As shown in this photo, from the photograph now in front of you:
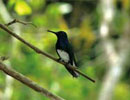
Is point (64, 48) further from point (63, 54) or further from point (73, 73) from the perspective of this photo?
point (73, 73)

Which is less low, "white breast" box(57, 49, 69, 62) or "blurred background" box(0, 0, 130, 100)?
"white breast" box(57, 49, 69, 62)

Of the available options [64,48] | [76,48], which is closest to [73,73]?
[64,48]

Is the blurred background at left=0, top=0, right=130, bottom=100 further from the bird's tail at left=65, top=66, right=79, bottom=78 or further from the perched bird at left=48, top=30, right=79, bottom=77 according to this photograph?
the bird's tail at left=65, top=66, right=79, bottom=78

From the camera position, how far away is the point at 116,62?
7699 mm

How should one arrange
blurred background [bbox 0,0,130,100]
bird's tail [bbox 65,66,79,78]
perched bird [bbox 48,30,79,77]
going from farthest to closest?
blurred background [bbox 0,0,130,100]
perched bird [bbox 48,30,79,77]
bird's tail [bbox 65,66,79,78]

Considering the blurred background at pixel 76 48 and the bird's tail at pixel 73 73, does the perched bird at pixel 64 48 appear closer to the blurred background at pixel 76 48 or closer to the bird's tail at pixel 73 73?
the bird's tail at pixel 73 73

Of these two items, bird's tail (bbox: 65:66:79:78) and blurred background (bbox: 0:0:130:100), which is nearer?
bird's tail (bbox: 65:66:79:78)

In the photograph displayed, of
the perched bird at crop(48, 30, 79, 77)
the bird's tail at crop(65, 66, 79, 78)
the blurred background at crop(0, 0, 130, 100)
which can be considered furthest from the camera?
the blurred background at crop(0, 0, 130, 100)

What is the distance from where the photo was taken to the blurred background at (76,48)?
5590 millimetres

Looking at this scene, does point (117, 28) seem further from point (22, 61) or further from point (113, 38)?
point (22, 61)

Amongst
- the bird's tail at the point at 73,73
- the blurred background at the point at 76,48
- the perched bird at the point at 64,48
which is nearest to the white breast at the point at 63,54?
the perched bird at the point at 64,48

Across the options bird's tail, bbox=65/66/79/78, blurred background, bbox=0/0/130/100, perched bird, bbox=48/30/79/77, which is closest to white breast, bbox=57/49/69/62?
perched bird, bbox=48/30/79/77

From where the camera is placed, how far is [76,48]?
8.60 metres

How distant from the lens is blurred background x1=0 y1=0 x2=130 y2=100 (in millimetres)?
5590
